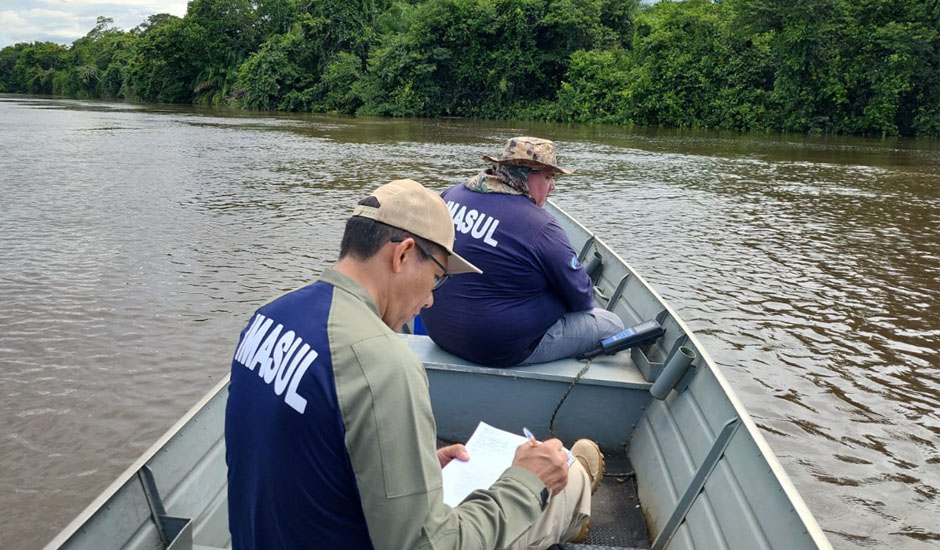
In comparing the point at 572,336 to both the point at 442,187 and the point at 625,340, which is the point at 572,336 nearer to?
the point at 625,340

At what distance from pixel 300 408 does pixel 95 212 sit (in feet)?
36.2

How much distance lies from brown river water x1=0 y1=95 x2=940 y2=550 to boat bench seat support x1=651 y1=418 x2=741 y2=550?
1.61 m

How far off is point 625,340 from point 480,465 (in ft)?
4.90

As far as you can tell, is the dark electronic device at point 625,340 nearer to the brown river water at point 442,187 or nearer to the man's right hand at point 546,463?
the brown river water at point 442,187

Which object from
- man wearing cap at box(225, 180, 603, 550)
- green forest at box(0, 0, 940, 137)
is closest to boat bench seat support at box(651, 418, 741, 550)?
man wearing cap at box(225, 180, 603, 550)

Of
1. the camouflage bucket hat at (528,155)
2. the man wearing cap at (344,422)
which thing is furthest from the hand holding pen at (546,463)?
the camouflage bucket hat at (528,155)

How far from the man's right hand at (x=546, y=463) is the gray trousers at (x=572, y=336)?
64.8 inches

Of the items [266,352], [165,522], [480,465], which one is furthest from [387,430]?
[165,522]

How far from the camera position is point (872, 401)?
5.21 metres

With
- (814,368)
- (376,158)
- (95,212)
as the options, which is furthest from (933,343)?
(376,158)

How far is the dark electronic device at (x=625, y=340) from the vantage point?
3643 mm

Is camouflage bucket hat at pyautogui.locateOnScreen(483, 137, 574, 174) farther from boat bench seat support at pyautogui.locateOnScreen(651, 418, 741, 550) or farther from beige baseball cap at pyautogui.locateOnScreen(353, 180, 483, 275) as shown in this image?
beige baseball cap at pyautogui.locateOnScreen(353, 180, 483, 275)

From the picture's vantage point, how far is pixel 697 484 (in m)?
2.62

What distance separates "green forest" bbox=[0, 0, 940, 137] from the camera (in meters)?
28.7
